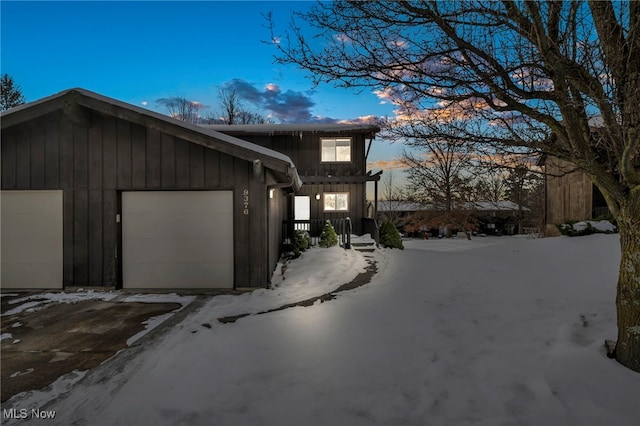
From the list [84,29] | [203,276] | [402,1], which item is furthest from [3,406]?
[84,29]

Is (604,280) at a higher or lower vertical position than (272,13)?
lower

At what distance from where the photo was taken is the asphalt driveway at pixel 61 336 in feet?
11.5

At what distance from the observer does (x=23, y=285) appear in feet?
23.9

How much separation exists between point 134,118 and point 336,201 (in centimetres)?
1025

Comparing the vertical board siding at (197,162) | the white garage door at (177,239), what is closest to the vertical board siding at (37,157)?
the white garage door at (177,239)

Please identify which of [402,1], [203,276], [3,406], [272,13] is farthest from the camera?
[203,276]

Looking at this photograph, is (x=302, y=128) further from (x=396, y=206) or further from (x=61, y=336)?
(x=396, y=206)

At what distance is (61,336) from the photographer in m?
4.57

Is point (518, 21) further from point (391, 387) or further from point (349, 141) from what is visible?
point (349, 141)

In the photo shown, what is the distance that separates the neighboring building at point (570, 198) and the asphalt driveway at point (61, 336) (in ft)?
42.1

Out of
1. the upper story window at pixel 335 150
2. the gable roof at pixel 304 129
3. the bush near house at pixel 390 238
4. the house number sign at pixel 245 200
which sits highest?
the gable roof at pixel 304 129

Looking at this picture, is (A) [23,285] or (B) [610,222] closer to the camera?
(A) [23,285]

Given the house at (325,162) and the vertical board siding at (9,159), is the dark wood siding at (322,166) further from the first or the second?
the vertical board siding at (9,159)

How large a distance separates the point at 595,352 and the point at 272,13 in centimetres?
516
